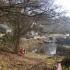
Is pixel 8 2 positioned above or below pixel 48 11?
above

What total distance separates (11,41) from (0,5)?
15049 millimetres

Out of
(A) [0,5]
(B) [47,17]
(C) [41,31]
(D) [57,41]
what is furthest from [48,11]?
(D) [57,41]

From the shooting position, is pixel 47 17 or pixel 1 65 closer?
pixel 1 65

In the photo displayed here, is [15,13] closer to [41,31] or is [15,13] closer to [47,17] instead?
[47,17]

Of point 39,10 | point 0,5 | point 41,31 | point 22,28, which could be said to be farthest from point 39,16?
point 41,31

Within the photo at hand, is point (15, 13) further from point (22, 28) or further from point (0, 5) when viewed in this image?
point (22, 28)

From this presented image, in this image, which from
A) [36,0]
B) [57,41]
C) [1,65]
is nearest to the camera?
[1,65]

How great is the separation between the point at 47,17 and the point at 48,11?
593mm

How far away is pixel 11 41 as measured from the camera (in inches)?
1154

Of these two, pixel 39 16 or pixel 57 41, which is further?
pixel 57 41

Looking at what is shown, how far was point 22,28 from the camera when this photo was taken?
26156 millimetres

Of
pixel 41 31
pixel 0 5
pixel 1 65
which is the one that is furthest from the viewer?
pixel 41 31

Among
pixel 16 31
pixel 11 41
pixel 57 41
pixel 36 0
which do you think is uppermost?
pixel 36 0

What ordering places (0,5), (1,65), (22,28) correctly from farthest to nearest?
1. (22,28)
2. (0,5)
3. (1,65)
